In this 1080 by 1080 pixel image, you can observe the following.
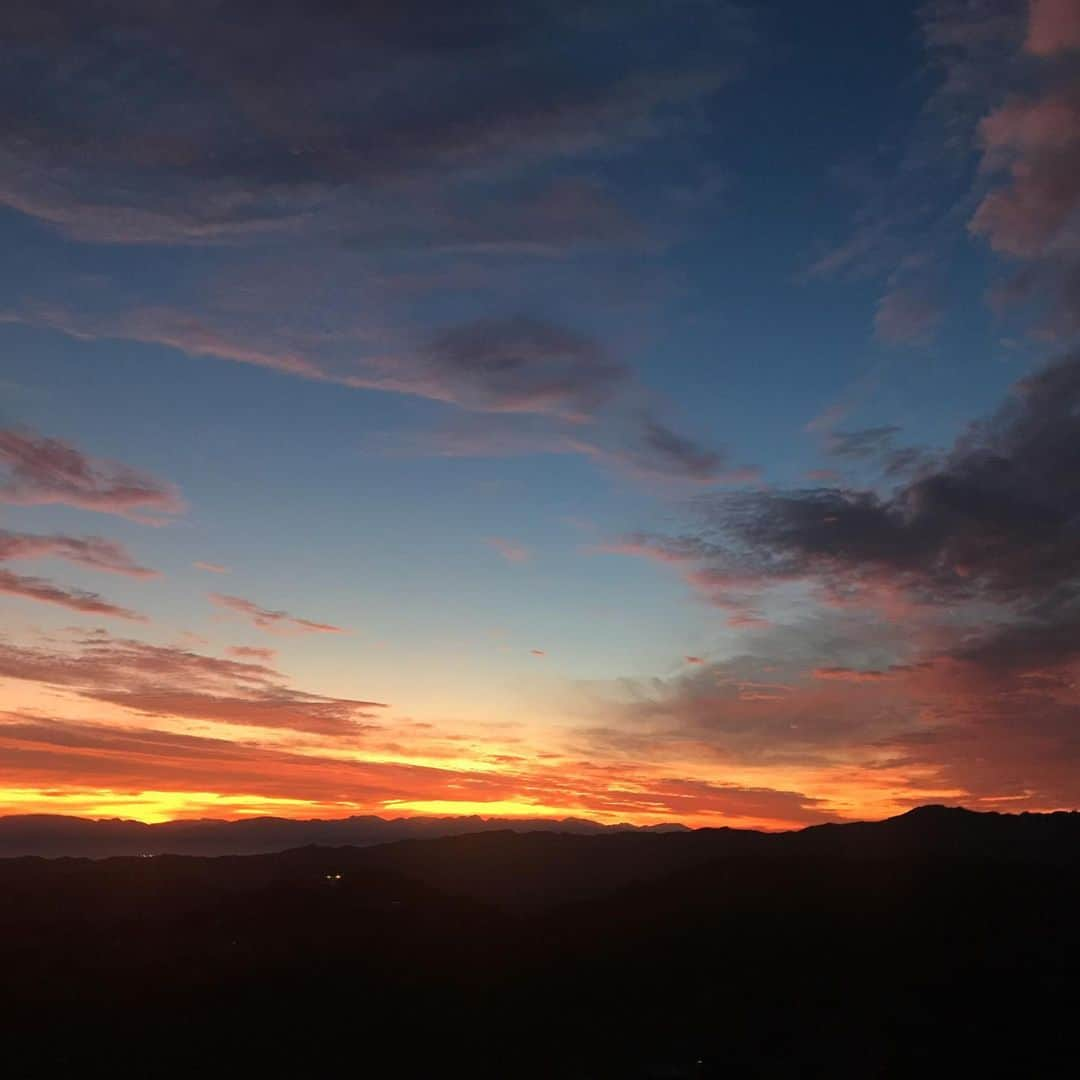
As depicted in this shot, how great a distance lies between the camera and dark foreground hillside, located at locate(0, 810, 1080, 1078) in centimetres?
6006

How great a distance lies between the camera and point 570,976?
75.2 metres

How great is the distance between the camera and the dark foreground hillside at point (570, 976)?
6006 cm

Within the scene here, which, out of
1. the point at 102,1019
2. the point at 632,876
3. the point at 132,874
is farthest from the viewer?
the point at 632,876

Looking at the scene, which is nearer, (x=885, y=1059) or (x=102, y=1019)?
(x=885, y=1059)

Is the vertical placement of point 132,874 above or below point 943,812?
below

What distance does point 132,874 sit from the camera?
117750mm

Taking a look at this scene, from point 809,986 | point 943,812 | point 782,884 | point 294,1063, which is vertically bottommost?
point 294,1063

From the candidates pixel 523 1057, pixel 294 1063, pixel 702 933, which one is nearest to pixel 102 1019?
pixel 294 1063

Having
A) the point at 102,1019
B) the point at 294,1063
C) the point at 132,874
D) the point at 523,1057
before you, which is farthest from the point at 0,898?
the point at 523,1057

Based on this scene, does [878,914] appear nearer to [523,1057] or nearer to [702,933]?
[702,933]

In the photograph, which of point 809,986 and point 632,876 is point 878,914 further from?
point 632,876

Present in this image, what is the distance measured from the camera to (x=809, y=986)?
6994cm

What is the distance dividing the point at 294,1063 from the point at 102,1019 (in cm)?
1383

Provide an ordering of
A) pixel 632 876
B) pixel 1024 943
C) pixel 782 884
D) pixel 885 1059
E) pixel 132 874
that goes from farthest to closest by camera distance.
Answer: pixel 632 876, pixel 132 874, pixel 782 884, pixel 1024 943, pixel 885 1059
